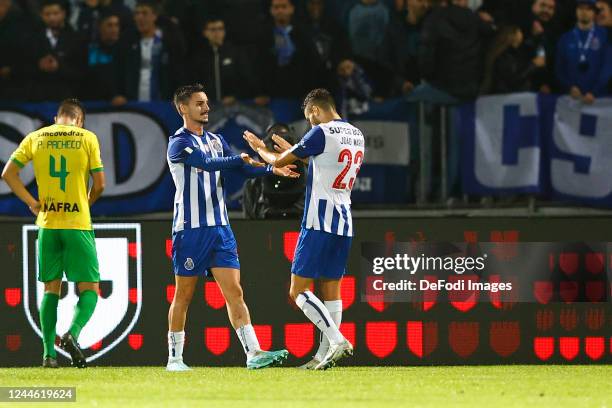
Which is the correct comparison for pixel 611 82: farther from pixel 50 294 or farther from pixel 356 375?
pixel 50 294

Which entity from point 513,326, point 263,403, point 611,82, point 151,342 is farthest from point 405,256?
point 611,82

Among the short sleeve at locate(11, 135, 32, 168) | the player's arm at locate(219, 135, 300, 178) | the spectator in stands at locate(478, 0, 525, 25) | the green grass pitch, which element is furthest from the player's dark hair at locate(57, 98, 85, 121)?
the spectator in stands at locate(478, 0, 525, 25)

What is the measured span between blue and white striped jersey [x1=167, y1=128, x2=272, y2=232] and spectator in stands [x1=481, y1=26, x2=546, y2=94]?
4.61m

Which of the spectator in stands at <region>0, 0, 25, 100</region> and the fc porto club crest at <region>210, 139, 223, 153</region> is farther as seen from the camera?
the spectator in stands at <region>0, 0, 25, 100</region>

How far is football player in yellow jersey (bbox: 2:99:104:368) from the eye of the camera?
33.9ft

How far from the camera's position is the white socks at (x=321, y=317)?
9.95m

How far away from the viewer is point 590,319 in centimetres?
1072

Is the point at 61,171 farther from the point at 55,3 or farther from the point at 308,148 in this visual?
the point at 55,3

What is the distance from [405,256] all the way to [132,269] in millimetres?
2044

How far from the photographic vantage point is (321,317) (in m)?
9.95

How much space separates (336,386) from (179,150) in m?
2.06

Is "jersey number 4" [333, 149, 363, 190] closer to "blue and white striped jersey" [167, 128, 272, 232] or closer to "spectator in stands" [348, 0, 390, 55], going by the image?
"blue and white striped jersey" [167, 128, 272, 232]
